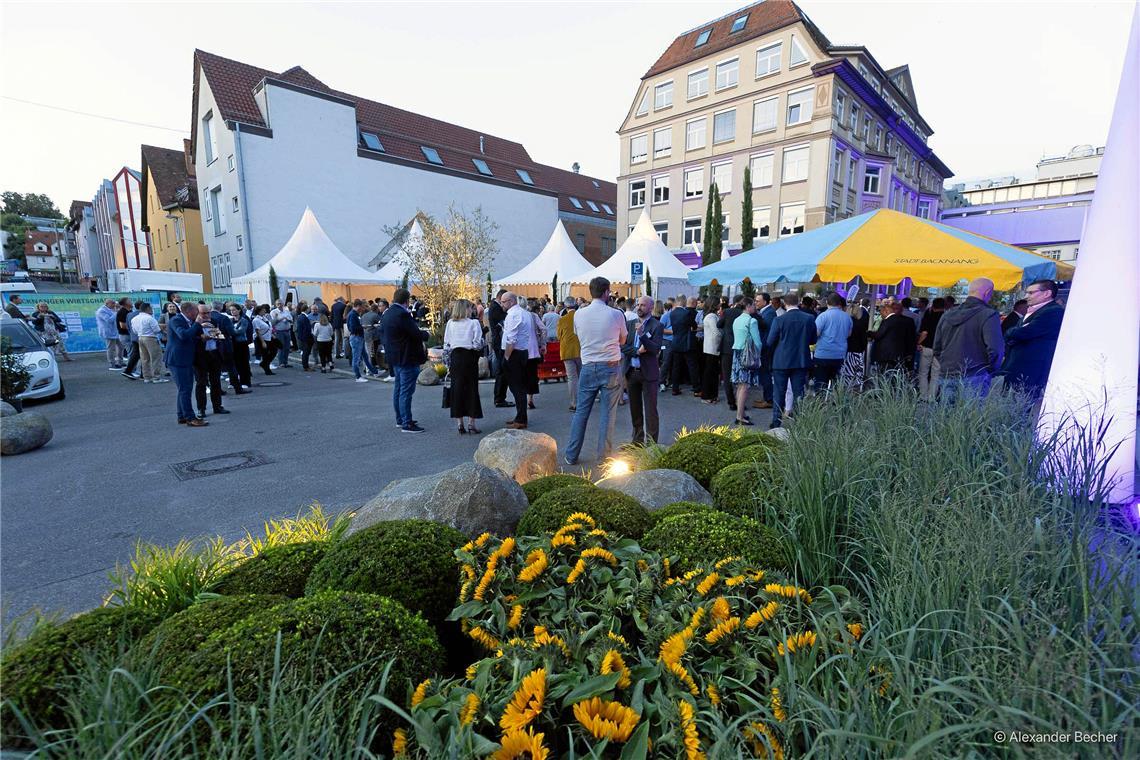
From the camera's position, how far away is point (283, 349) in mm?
15180

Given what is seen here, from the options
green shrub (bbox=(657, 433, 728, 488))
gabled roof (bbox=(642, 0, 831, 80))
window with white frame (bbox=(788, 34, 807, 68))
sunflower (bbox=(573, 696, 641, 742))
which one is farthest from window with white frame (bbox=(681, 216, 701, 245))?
sunflower (bbox=(573, 696, 641, 742))

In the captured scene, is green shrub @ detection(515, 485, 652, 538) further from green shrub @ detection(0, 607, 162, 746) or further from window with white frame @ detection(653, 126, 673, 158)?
window with white frame @ detection(653, 126, 673, 158)

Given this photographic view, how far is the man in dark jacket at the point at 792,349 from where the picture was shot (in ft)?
23.2

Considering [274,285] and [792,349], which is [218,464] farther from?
[274,285]

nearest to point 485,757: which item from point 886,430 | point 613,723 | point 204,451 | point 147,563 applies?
point 613,723

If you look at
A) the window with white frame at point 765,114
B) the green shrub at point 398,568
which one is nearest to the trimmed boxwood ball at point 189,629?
the green shrub at point 398,568

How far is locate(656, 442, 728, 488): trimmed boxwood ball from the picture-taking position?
393 centimetres

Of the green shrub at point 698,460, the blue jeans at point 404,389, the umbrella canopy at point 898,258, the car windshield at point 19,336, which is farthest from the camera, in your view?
the car windshield at point 19,336

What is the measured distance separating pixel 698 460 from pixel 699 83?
119 ft

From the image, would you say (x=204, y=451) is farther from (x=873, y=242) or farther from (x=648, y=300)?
(x=873, y=242)

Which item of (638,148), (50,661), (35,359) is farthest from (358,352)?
(638,148)

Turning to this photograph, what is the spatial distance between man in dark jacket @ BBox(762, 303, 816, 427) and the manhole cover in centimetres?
675

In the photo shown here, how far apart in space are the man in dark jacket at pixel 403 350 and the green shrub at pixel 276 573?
17.2 feet

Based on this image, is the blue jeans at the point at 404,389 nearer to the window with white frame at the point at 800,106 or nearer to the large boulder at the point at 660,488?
the large boulder at the point at 660,488
